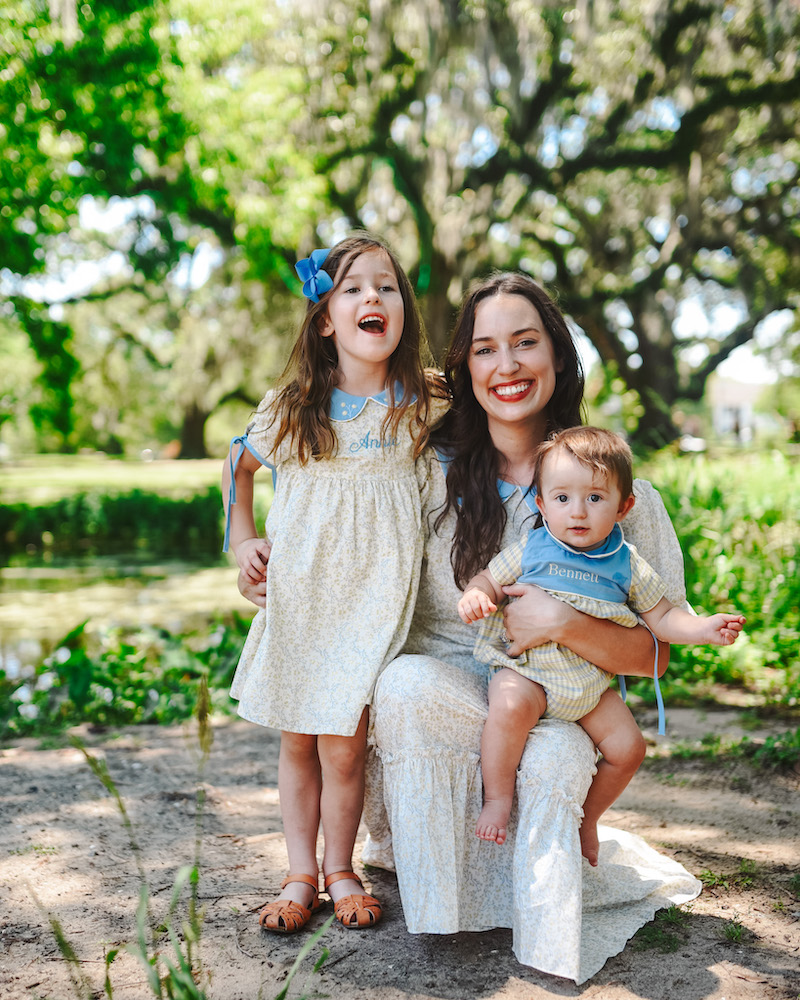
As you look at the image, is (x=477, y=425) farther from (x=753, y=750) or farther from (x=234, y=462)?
(x=753, y=750)

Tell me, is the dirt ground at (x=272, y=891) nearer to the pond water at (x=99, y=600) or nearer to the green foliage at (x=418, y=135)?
the pond water at (x=99, y=600)

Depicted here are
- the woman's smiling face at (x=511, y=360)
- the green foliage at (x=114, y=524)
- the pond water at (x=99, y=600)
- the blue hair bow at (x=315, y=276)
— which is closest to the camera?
the woman's smiling face at (x=511, y=360)

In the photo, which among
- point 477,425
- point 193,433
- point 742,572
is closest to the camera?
point 477,425

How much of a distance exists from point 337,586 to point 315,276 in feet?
3.01

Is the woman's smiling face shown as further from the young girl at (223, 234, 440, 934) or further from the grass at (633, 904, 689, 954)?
the grass at (633, 904, 689, 954)

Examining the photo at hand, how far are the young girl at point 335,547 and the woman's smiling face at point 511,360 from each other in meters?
0.20

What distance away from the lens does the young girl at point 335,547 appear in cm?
234

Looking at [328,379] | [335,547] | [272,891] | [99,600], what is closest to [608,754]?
[335,547]

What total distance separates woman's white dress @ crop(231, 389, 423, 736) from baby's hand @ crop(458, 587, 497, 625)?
248mm

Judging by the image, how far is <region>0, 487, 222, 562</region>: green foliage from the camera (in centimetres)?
1380

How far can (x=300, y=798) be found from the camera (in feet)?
8.07

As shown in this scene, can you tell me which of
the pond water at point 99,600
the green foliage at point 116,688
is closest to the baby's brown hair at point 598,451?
the green foliage at point 116,688

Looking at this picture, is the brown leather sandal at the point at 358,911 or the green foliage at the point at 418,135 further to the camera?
the green foliage at the point at 418,135

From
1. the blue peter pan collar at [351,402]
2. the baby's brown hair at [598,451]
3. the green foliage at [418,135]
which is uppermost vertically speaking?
the green foliage at [418,135]
